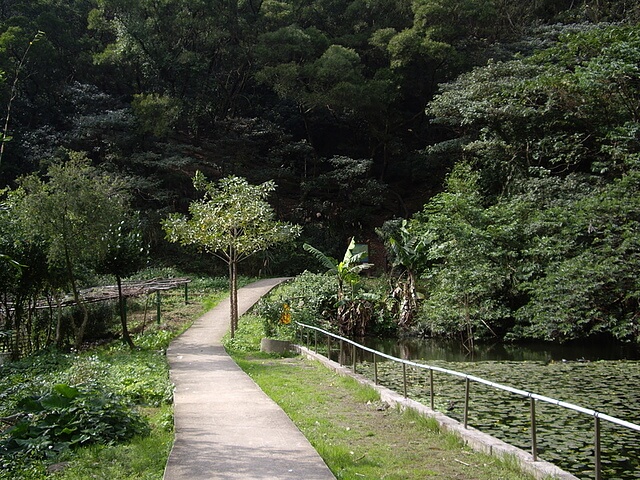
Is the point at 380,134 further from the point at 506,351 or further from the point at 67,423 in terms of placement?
the point at 67,423

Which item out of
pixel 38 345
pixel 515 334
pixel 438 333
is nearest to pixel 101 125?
pixel 38 345

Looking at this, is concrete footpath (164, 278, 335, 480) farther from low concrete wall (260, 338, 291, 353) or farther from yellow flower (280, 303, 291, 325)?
yellow flower (280, 303, 291, 325)

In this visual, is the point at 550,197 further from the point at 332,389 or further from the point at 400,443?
the point at 400,443

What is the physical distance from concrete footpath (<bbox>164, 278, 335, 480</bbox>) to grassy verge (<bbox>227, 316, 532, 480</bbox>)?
0.28 meters

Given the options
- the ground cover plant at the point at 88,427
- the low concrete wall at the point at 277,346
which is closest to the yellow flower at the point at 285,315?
the low concrete wall at the point at 277,346

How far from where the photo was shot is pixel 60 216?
16.1 metres

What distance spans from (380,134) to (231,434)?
32653 millimetres

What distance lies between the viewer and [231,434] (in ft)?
23.8

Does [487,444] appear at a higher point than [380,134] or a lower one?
lower

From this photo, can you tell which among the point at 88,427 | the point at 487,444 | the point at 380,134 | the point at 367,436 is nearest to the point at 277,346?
the point at 367,436

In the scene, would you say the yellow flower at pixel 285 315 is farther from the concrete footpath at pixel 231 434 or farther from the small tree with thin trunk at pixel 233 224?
the concrete footpath at pixel 231 434

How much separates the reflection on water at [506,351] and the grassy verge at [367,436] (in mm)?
7159

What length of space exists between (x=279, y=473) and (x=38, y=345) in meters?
16.0

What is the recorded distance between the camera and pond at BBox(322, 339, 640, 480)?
737 cm
